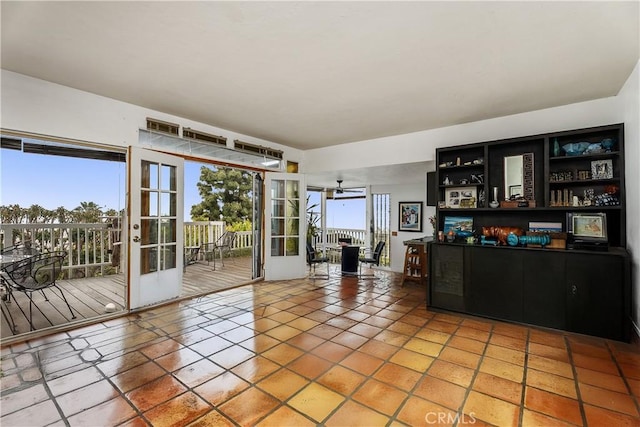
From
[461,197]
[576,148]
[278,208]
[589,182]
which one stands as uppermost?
[576,148]

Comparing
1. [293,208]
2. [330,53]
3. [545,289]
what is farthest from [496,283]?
[293,208]

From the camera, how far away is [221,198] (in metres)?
9.83

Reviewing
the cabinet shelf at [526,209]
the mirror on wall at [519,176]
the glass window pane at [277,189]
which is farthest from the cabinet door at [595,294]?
the glass window pane at [277,189]

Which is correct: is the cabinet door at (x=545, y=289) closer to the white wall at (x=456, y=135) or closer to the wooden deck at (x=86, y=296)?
the white wall at (x=456, y=135)

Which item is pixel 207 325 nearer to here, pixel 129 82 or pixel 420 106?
pixel 129 82

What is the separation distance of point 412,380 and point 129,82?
394 centimetres

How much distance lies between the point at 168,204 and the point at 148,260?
82 cm

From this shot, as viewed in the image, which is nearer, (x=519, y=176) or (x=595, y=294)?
(x=595, y=294)

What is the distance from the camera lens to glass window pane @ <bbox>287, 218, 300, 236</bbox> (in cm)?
577

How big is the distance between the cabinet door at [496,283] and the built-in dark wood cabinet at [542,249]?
1cm

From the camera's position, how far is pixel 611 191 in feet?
10.7

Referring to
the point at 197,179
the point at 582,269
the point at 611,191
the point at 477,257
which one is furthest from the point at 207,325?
the point at 197,179
